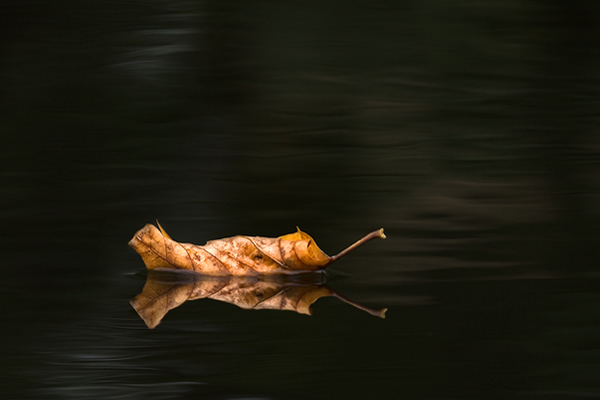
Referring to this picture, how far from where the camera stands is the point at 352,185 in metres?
2.52

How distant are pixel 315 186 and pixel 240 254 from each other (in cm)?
92

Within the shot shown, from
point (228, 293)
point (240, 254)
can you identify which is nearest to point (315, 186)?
point (240, 254)

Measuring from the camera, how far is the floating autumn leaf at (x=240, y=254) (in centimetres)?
161

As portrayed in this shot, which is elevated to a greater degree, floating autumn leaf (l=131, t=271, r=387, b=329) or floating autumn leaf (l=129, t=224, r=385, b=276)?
floating autumn leaf (l=129, t=224, r=385, b=276)

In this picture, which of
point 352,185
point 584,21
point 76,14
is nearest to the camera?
point 352,185

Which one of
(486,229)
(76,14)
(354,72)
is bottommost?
(486,229)

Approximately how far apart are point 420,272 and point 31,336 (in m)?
0.86

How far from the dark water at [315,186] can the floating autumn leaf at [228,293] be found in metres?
0.04

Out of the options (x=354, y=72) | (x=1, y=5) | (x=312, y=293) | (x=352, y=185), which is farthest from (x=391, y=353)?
(x=1, y=5)

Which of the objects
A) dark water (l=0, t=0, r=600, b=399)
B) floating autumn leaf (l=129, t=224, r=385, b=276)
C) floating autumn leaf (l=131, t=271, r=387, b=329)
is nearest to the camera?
dark water (l=0, t=0, r=600, b=399)

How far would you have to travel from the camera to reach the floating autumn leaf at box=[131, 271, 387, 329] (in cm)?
142

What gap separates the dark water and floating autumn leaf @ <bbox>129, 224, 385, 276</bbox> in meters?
0.08

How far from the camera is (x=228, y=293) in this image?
152 cm

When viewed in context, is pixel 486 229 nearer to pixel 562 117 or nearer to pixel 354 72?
pixel 562 117
